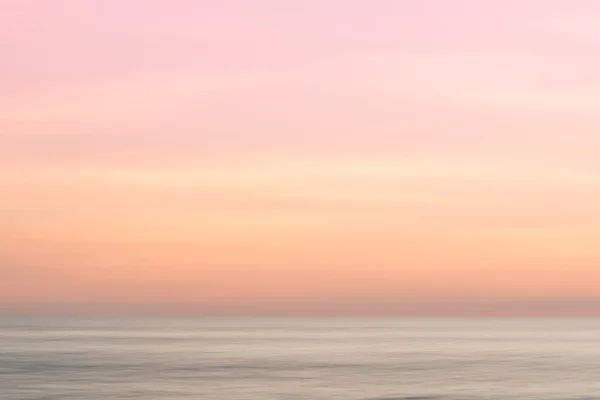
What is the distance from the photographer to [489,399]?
60.2 m

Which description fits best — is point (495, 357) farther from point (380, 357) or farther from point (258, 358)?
point (258, 358)

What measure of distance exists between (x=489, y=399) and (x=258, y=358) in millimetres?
49114

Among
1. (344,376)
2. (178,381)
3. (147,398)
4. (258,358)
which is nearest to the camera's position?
(147,398)

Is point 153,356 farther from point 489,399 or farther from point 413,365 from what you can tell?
point 489,399

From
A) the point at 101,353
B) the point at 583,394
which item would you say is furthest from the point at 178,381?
the point at 101,353

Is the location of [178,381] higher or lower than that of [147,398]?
higher

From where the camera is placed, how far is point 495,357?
111188 mm

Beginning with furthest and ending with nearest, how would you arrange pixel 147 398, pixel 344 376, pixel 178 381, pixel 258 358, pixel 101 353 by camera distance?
pixel 101 353
pixel 258 358
pixel 344 376
pixel 178 381
pixel 147 398

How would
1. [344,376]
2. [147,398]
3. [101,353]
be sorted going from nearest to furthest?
[147,398] → [344,376] → [101,353]

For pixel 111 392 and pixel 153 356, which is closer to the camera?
pixel 111 392

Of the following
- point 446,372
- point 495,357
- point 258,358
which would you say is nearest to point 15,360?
point 258,358

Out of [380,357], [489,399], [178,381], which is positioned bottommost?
[489,399]

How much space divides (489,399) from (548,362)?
43.4 meters

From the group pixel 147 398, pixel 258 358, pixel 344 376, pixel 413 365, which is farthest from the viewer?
pixel 258 358
